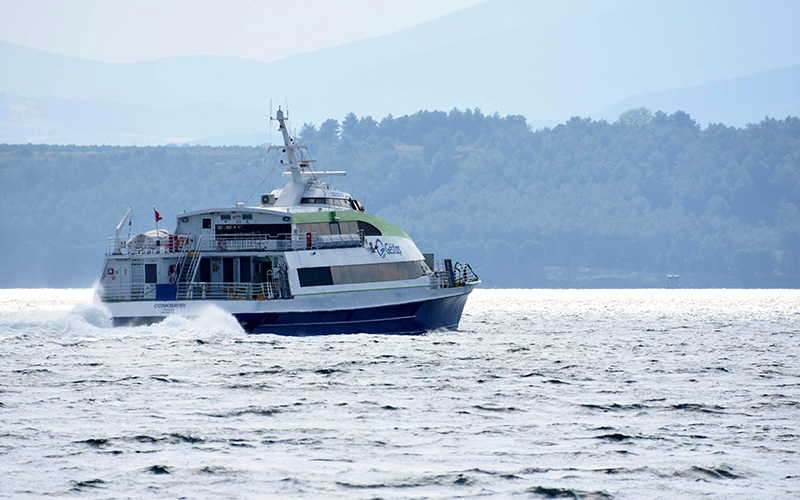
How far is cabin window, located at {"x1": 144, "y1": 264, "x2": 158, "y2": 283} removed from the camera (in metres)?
45.7

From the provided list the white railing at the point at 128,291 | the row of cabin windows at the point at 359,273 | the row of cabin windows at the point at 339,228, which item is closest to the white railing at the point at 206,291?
the white railing at the point at 128,291

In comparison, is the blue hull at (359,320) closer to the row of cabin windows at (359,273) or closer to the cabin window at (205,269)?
the row of cabin windows at (359,273)

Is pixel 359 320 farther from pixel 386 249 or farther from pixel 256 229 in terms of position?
pixel 256 229

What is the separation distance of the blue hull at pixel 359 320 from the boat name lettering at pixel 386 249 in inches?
103

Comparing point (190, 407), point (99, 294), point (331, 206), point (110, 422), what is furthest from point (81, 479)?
point (331, 206)

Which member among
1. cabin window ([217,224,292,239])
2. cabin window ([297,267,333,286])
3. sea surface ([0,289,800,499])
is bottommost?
sea surface ([0,289,800,499])

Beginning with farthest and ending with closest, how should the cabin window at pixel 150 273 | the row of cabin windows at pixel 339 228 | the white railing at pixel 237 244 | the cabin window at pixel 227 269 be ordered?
the row of cabin windows at pixel 339 228
the cabin window at pixel 227 269
the cabin window at pixel 150 273
the white railing at pixel 237 244

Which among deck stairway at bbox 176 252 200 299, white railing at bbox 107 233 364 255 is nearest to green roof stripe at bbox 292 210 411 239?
white railing at bbox 107 233 364 255

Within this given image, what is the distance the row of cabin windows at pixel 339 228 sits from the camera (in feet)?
155

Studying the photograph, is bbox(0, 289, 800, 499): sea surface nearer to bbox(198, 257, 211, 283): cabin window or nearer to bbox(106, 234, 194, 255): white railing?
bbox(198, 257, 211, 283): cabin window

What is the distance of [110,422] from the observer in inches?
942

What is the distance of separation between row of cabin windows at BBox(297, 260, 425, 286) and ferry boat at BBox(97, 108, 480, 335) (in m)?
0.05

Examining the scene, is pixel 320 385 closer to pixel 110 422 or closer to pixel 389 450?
pixel 110 422

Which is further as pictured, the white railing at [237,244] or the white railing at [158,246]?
the white railing at [158,246]
